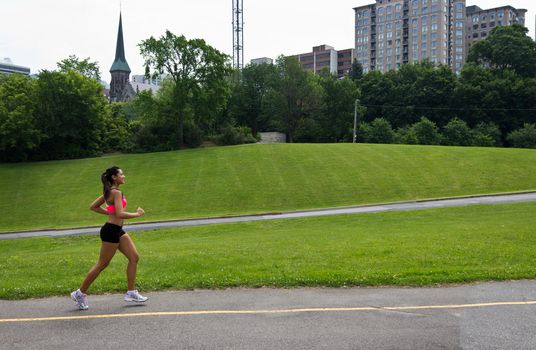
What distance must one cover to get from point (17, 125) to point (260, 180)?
2833cm

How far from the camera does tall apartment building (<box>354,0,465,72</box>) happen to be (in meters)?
153

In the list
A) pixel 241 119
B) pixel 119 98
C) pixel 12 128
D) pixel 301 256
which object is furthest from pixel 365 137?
pixel 119 98

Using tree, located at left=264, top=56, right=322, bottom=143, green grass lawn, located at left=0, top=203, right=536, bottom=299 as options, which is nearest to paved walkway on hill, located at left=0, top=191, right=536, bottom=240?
green grass lawn, located at left=0, top=203, right=536, bottom=299

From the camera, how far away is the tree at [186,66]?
5359cm

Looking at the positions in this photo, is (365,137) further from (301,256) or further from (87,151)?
(301,256)

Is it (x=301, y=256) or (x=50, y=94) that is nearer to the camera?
(x=301, y=256)

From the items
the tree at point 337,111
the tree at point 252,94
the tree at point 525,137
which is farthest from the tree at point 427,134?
the tree at point 252,94

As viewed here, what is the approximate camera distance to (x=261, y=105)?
84500 mm

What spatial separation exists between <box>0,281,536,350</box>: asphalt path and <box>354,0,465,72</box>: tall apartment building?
514 feet

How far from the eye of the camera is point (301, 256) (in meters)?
11.3

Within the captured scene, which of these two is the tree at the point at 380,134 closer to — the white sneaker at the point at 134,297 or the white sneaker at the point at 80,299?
the white sneaker at the point at 134,297

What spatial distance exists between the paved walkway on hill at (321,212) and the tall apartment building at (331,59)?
157 metres

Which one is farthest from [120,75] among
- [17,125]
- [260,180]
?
[260,180]

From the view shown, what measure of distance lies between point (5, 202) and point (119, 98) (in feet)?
344
